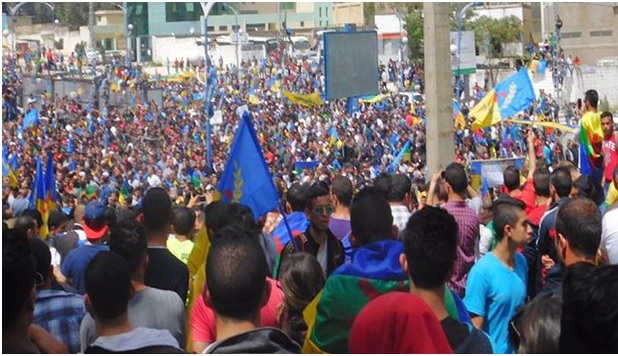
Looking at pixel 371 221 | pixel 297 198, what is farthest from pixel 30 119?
pixel 371 221

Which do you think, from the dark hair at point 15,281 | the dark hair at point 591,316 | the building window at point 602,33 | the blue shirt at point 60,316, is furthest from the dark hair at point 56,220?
the building window at point 602,33

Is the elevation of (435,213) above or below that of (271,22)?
below

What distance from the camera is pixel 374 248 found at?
4430mm

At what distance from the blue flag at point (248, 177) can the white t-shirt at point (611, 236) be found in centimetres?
172

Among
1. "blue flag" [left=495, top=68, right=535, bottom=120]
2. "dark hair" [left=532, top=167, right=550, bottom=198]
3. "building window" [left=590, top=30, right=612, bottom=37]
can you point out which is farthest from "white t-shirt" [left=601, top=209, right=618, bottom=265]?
"building window" [left=590, top=30, right=612, bottom=37]

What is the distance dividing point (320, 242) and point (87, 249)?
49.1 inches

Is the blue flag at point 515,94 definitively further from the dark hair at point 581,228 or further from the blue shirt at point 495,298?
the dark hair at point 581,228

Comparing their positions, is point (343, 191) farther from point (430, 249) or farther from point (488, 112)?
point (488, 112)

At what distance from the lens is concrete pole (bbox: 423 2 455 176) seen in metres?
10.8

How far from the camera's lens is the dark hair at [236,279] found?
364cm

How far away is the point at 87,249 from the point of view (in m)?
6.09

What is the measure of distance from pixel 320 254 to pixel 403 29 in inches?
2105

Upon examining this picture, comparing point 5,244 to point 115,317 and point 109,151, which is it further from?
point 109,151

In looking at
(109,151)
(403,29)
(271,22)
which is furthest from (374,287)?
(271,22)
